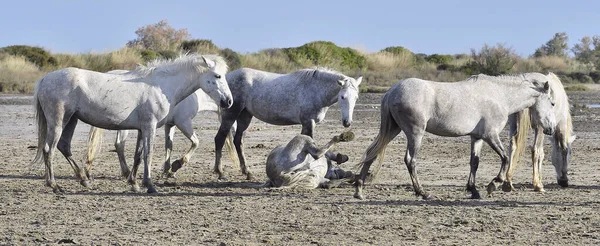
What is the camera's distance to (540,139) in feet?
46.4

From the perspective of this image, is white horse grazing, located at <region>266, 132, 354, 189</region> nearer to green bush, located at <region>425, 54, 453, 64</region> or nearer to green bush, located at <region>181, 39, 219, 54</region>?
green bush, located at <region>181, 39, 219, 54</region>

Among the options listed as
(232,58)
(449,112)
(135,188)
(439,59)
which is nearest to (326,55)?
(232,58)

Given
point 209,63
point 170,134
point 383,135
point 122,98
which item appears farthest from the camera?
point 170,134

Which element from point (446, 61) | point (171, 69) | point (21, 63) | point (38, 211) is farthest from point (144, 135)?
point (446, 61)

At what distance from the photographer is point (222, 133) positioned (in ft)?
51.8

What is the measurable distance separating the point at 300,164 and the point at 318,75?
6.47ft

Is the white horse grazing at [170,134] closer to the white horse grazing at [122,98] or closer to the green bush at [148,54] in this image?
the white horse grazing at [122,98]

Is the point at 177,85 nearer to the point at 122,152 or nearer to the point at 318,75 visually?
the point at 122,152

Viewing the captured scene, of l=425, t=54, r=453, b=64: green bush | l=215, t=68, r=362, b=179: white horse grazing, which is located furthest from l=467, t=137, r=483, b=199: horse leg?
l=425, t=54, r=453, b=64: green bush

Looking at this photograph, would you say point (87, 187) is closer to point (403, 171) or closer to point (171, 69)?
point (171, 69)

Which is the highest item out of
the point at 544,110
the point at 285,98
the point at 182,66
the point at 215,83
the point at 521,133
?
the point at 182,66

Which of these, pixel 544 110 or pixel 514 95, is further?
pixel 544 110

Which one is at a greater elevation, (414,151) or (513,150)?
(414,151)

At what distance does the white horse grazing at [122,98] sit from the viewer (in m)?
13.1
